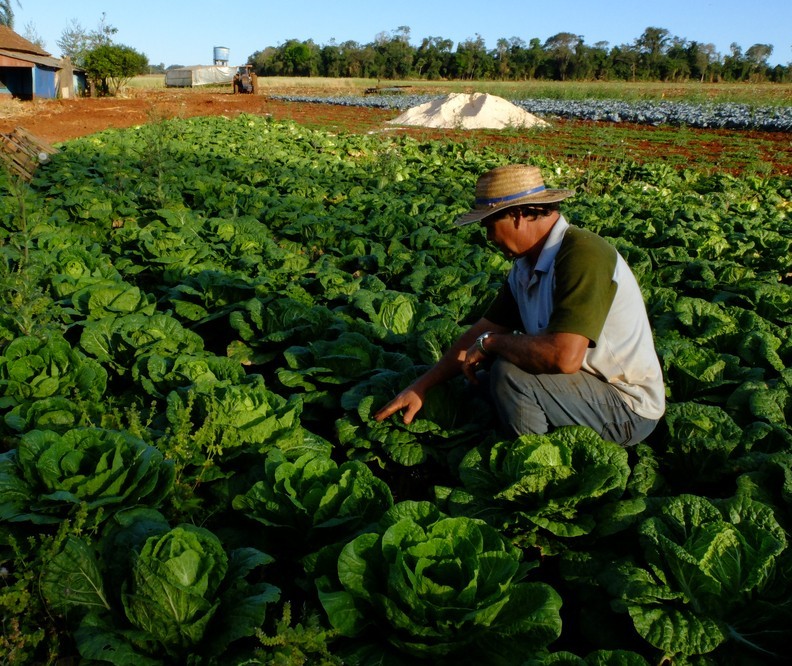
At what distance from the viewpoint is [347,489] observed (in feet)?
8.80

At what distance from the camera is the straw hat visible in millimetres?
2859

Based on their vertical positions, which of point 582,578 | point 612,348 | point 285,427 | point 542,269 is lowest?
point 582,578

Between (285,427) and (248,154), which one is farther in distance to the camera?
(248,154)

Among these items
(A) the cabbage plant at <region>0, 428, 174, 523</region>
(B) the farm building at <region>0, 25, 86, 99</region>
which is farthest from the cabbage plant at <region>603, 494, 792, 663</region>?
(B) the farm building at <region>0, 25, 86, 99</region>

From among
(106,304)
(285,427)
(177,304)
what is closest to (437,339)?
(285,427)

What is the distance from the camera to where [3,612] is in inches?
86.9

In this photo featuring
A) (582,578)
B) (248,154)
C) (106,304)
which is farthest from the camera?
(248,154)

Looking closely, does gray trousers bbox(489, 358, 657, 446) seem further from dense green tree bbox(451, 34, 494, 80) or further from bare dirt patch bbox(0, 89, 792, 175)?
dense green tree bbox(451, 34, 494, 80)

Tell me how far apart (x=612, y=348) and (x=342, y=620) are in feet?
5.58

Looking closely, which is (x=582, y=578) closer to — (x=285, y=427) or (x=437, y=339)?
(x=285, y=427)

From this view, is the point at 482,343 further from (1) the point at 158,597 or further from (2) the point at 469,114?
(2) the point at 469,114

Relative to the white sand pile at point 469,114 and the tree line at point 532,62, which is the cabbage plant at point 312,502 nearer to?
the white sand pile at point 469,114

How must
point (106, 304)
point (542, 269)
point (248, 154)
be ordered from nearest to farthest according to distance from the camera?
1. point (542, 269)
2. point (106, 304)
3. point (248, 154)

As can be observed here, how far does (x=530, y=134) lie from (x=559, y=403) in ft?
72.2
